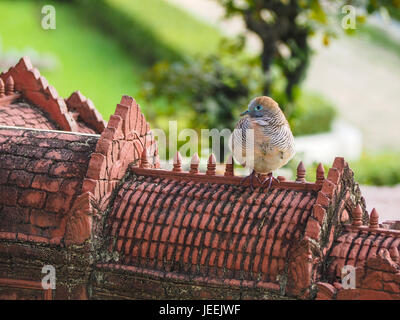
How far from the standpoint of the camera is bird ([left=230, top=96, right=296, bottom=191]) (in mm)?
5047

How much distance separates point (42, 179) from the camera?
5270 mm

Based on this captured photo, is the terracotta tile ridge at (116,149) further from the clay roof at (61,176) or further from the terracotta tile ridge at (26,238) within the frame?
the terracotta tile ridge at (26,238)

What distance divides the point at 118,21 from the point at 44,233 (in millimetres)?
17517

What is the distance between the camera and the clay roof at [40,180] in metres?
5.20

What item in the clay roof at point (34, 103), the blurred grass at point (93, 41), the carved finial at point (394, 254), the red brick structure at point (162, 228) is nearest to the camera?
the carved finial at point (394, 254)

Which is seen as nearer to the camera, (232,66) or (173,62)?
(232,66)

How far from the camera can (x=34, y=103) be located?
6.61 m

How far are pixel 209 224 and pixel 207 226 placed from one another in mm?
20

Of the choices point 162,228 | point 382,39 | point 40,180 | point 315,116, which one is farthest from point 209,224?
point 382,39

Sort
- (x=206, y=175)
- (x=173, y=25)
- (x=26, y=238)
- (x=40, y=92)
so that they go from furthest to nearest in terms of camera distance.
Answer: (x=173, y=25) → (x=40, y=92) → (x=206, y=175) → (x=26, y=238)

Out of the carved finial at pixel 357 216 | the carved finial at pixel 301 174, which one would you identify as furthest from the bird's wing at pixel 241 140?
the carved finial at pixel 357 216

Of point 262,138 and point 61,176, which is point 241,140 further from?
point 61,176

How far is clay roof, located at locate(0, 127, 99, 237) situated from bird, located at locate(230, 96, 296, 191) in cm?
114
